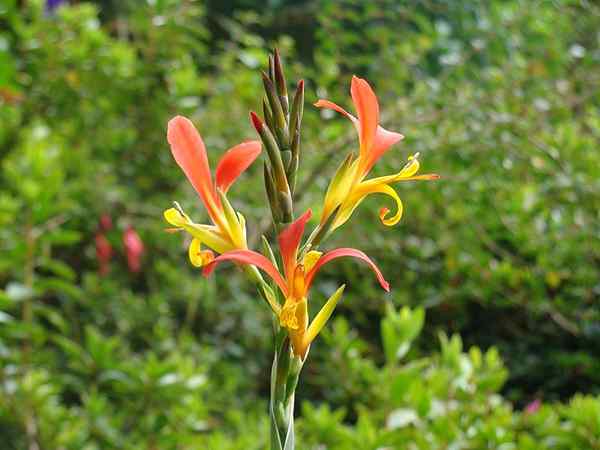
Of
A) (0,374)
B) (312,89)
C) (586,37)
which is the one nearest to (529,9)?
(586,37)

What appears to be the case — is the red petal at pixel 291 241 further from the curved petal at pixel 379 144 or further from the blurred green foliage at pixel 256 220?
the blurred green foliage at pixel 256 220

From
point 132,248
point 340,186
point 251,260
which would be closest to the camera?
point 251,260

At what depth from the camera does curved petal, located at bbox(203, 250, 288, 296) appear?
0.55m

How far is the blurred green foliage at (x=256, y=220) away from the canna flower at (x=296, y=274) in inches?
38.4

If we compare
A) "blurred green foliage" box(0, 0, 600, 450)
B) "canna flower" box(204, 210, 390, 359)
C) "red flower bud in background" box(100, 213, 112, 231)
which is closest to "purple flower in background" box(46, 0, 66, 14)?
"blurred green foliage" box(0, 0, 600, 450)

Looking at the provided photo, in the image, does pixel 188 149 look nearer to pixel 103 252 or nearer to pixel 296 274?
pixel 296 274

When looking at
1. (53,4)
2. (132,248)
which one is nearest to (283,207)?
(132,248)

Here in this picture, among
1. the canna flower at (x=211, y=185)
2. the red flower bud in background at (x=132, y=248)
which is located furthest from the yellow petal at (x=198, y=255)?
the red flower bud in background at (x=132, y=248)

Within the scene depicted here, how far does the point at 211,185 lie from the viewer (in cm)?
63

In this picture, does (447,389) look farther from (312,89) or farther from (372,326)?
(312,89)

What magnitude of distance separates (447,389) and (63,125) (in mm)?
1574

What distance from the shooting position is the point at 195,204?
218 cm

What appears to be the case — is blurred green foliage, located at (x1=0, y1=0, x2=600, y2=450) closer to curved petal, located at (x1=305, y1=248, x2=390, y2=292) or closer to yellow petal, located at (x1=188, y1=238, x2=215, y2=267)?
yellow petal, located at (x1=188, y1=238, x2=215, y2=267)

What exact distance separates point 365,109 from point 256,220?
5.90 ft
